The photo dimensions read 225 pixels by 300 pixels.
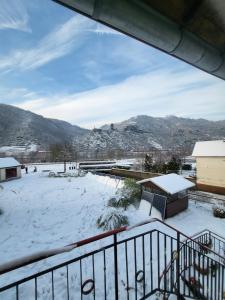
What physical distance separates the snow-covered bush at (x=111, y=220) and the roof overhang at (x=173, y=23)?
7857 millimetres

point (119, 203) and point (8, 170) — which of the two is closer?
point (119, 203)

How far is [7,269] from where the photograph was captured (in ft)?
5.23

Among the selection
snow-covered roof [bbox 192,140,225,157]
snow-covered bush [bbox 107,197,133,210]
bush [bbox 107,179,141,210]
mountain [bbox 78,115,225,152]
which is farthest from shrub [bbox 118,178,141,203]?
mountain [bbox 78,115,225,152]

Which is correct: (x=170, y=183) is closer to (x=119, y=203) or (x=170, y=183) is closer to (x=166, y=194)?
(x=166, y=194)

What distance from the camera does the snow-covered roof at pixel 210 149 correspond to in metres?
18.3

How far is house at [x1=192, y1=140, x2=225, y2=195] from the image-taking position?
18.0 meters

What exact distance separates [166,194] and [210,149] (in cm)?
949

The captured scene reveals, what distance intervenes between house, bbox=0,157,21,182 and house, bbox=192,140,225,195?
21.0m

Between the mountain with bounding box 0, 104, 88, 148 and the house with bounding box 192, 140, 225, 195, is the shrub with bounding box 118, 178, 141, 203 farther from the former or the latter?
the mountain with bounding box 0, 104, 88, 148

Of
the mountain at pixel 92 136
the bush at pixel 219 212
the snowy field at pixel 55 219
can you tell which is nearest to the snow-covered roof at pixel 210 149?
the snowy field at pixel 55 219

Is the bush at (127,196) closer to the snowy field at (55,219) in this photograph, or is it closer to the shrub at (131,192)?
the shrub at (131,192)

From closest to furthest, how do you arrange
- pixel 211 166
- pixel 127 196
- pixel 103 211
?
pixel 103 211
pixel 127 196
pixel 211 166

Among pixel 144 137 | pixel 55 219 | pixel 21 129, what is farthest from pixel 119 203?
pixel 144 137

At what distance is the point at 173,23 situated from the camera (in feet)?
6.81
